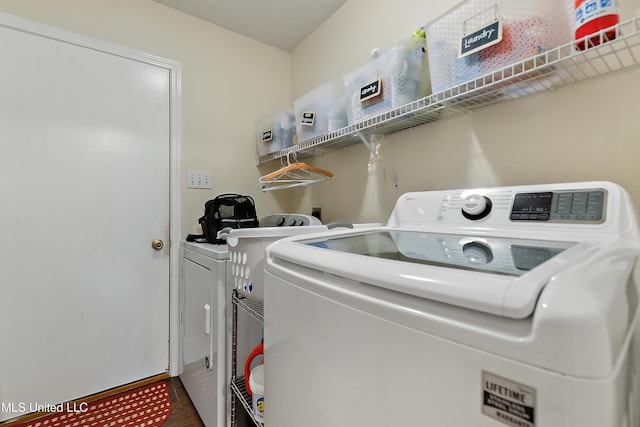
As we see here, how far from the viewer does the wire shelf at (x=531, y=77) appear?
816 millimetres

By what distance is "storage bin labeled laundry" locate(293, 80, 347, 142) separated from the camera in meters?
1.61

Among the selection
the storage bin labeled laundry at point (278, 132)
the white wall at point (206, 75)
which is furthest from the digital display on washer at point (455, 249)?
the white wall at point (206, 75)

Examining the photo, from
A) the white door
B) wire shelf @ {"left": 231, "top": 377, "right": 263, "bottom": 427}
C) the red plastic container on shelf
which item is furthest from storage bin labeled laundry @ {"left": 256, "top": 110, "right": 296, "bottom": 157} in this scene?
the red plastic container on shelf

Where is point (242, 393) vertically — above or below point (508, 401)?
below

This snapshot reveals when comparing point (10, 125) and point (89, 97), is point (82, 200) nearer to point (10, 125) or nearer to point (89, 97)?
point (10, 125)

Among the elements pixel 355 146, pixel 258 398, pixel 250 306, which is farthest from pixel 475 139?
pixel 258 398

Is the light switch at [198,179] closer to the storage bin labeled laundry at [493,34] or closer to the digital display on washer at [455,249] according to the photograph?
the digital display on washer at [455,249]

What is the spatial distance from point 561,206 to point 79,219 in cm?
227

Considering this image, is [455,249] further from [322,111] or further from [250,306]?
[322,111]

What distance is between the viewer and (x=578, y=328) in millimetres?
305

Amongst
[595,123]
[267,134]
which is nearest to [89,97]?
[267,134]

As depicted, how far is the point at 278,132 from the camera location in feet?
6.79

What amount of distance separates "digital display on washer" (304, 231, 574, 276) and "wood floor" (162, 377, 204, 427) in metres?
1.45

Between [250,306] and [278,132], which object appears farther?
[278,132]
